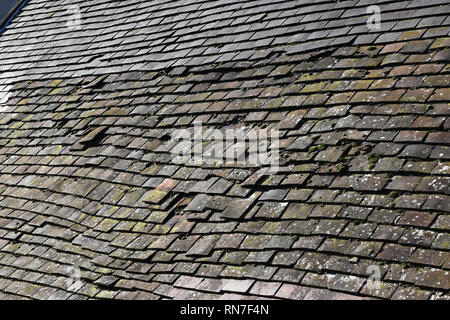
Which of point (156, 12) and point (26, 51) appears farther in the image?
point (26, 51)

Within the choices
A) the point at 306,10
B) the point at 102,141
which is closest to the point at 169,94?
the point at 102,141

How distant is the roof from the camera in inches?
167

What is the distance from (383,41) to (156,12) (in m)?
3.93

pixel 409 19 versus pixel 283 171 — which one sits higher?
pixel 409 19

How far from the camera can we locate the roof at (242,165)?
13.9 feet

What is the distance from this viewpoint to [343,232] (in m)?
4.29

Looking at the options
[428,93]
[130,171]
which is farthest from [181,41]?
[428,93]

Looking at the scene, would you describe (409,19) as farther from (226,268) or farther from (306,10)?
(226,268)

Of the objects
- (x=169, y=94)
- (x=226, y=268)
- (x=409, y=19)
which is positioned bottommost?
(x=226, y=268)

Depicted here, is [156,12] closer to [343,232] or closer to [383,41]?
[383,41]

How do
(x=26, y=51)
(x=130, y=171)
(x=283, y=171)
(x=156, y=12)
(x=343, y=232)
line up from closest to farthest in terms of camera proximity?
(x=343, y=232), (x=283, y=171), (x=130, y=171), (x=156, y=12), (x=26, y=51)

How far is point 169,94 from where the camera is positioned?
22.7ft

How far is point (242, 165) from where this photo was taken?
214 inches

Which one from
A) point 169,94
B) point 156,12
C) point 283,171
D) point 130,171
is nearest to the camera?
point 283,171
